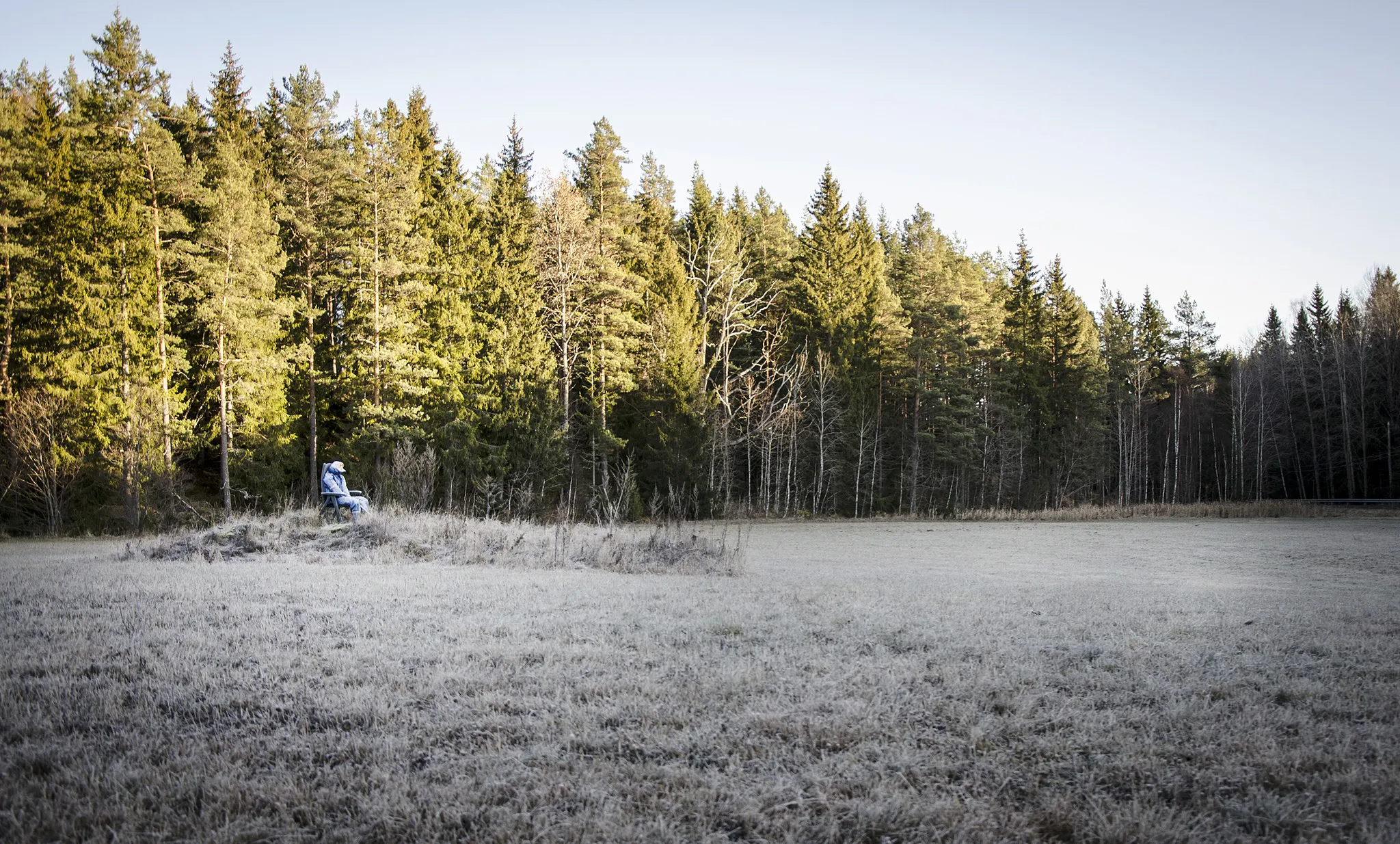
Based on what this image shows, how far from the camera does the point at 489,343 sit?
28.7 meters

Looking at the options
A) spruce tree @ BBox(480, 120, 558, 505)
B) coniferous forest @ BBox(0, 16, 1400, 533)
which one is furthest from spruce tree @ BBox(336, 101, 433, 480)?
spruce tree @ BBox(480, 120, 558, 505)

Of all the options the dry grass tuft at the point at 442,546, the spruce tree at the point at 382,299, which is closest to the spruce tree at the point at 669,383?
the spruce tree at the point at 382,299

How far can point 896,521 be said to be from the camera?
32.9 m

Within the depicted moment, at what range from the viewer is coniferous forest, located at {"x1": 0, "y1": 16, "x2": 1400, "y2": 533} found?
2389 cm

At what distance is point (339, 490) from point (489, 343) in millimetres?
12145

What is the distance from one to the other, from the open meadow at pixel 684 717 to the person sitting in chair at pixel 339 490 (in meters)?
8.30

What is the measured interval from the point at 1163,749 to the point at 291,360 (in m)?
30.9

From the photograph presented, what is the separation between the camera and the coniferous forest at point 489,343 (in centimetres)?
2389

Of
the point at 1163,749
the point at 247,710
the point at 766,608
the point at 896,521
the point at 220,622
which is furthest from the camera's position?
the point at 896,521

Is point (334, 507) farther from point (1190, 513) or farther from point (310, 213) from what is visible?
point (1190, 513)

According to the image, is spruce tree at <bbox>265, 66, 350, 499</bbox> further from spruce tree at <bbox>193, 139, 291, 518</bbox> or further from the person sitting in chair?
the person sitting in chair

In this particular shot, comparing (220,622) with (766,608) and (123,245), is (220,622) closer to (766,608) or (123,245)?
(766,608)

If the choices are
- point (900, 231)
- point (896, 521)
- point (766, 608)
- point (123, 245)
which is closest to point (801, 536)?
point (896, 521)

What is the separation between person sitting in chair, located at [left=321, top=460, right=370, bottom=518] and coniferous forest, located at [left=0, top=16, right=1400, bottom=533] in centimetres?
142
